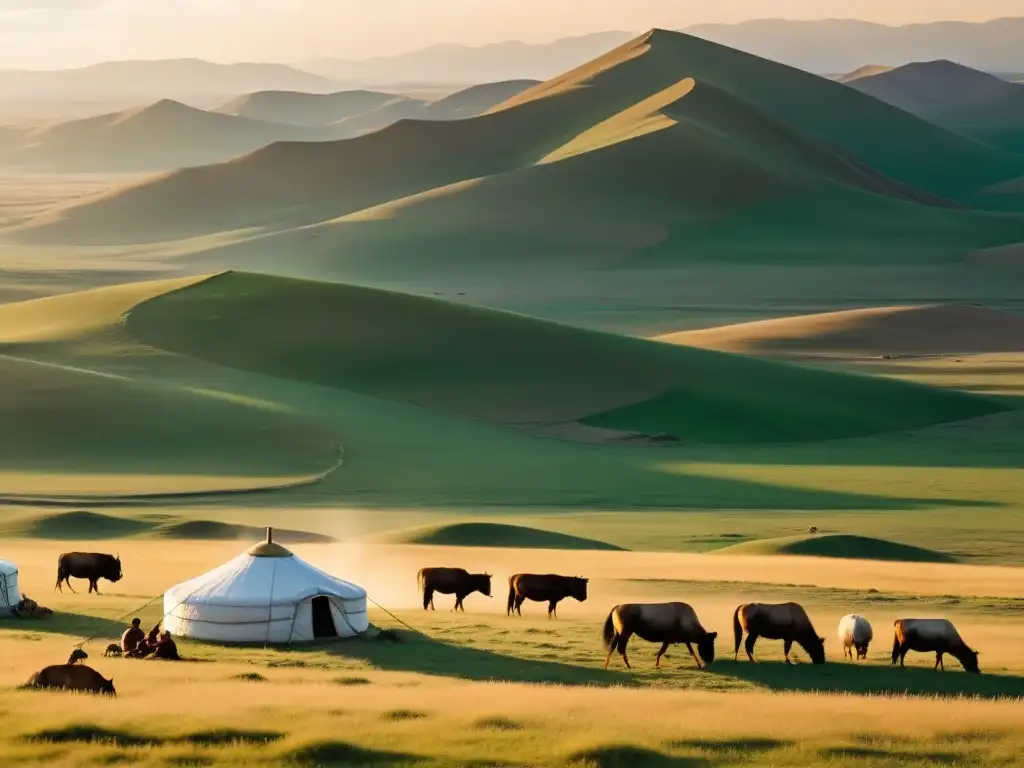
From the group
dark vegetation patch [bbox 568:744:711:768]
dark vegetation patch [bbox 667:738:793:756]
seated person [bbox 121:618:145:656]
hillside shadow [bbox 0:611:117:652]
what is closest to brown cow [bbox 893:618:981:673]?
dark vegetation patch [bbox 667:738:793:756]

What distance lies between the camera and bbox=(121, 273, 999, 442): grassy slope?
10919 centimetres

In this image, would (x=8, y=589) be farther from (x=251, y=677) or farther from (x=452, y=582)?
(x=452, y=582)

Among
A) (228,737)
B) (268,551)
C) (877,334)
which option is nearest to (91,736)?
(228,737)

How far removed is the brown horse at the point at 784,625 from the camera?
3575cm

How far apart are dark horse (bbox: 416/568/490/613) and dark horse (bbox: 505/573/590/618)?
3.78ft

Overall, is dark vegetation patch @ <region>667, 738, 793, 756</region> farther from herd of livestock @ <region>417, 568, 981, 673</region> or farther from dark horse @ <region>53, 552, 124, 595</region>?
dark horse @ <region>53, 552, 124, 595</region>

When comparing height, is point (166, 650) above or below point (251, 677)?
above

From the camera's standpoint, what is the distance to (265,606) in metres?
39.1

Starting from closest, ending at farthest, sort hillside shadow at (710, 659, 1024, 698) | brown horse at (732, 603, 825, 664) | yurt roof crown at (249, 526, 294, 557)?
hillside shadow at (710, 659, 1024, 698)
brown horse at (732, 603, 825, 664)
yurt roof crown at (249, 526, 294, 557)

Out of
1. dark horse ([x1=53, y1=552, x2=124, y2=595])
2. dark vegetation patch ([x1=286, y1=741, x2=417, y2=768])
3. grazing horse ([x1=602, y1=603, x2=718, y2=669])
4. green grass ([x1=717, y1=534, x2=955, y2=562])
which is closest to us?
dark vegetation patch ([x1=286, y1=741, x2=417, y2=768])

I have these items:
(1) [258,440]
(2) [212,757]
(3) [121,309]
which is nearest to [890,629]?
(2) [212,757]

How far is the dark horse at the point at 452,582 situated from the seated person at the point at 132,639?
29.4 feet

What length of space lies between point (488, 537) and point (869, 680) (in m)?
27.6

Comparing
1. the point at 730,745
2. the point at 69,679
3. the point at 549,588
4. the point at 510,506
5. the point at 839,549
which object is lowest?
the point at 730,745
